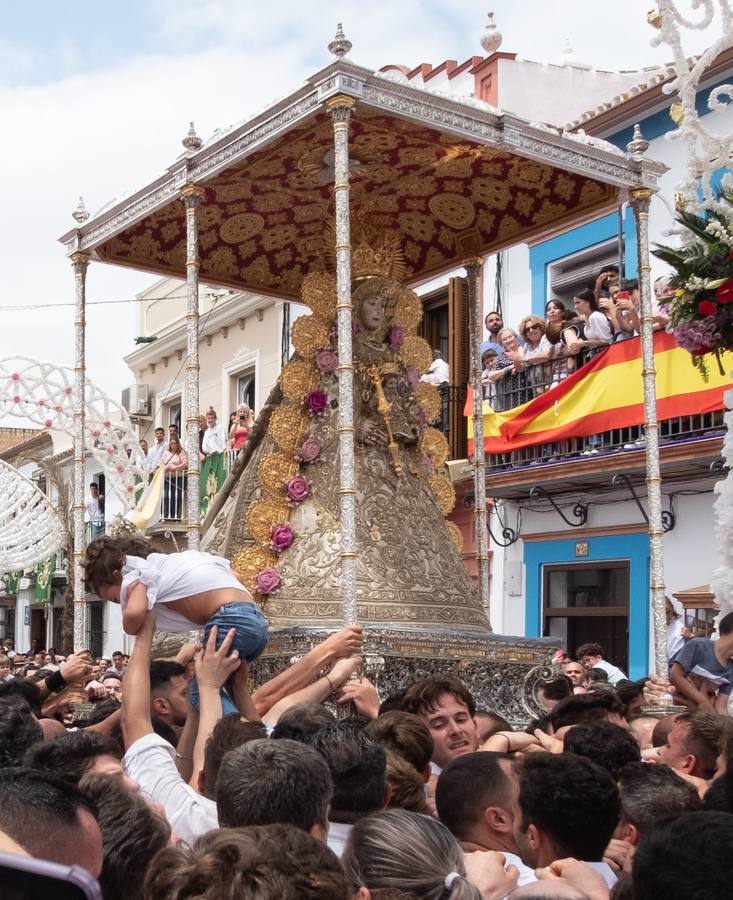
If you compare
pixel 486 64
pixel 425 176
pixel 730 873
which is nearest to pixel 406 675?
pixel 425 176

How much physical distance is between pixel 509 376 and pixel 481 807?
33.7 ft

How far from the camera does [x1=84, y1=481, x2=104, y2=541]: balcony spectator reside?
20244 millimetres

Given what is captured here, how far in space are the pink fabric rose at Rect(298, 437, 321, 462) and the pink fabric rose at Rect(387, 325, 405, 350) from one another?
34.8 inches

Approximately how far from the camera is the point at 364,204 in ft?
27.7

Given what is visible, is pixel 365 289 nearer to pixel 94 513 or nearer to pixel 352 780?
pixel 352 780

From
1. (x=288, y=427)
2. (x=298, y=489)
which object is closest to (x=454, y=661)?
(x=298, y=489)

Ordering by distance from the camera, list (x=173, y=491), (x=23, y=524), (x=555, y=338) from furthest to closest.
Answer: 1. (x=173, y=491)
2. (x=23, y=524)
3. (x=555, y=338)

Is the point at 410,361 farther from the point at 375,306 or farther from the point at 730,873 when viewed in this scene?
the point at 730,873

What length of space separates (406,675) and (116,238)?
148 inches

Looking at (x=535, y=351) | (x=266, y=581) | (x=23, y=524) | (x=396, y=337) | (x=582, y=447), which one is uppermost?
(x=535, y=351)

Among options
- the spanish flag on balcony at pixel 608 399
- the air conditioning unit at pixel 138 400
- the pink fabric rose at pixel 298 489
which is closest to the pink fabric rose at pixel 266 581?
the pink fabric rose at pixel 298 489

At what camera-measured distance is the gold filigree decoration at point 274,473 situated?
312 inches

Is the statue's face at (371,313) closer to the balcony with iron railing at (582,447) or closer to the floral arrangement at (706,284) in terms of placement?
the floral arrangement at (706,284)

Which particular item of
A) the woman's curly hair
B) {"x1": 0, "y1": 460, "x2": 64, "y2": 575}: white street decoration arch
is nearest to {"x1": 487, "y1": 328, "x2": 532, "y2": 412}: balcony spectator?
{"x1": 0, "y1": 460, "x2": 64, "y2": 575}: white street decoration arch
